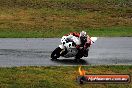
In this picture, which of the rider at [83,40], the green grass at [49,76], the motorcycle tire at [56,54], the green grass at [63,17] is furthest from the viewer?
the green grass at [63,17]

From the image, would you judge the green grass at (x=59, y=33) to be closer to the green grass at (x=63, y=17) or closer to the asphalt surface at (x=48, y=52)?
the green grass at (x=63, y=17)

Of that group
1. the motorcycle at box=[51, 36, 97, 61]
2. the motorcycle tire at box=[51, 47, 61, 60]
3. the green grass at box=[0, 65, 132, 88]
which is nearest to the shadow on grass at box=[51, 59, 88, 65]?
the motorcycle at box=[51, 36, 97, 61]

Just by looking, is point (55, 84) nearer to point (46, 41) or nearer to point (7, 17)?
point (46, 41)

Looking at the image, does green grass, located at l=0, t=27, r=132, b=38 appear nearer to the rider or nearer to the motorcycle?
the motorcycle

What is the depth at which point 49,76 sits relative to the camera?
14.5 meters

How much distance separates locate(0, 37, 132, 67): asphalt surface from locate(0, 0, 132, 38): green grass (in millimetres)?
2030

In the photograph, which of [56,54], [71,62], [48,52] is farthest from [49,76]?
[48,52]

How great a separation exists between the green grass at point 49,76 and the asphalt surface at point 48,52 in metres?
1.21

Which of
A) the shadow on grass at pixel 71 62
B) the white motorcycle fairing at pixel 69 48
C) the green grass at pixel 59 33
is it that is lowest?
the shadow on grass at pixel 71 62

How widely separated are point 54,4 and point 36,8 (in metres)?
2.24

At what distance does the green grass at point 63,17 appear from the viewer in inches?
1070

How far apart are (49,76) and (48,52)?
5.00 meters

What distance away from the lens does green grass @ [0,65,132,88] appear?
44.4 ft

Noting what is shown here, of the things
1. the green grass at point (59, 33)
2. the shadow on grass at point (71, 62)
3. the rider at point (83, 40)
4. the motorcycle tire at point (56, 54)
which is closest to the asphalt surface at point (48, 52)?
the shadow on grass at point (71, 62)
